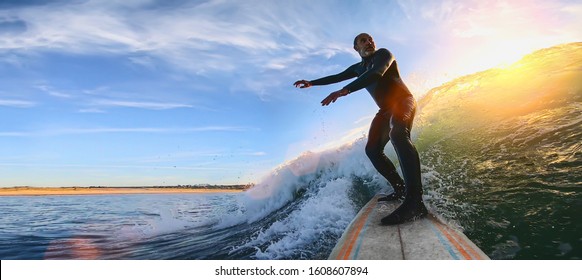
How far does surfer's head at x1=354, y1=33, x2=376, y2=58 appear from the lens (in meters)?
4.05

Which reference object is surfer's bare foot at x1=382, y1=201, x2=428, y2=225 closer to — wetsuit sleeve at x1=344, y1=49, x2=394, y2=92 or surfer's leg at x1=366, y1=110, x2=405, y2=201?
surfer's leg at x1=366, y1=110, x2=405, y2=201

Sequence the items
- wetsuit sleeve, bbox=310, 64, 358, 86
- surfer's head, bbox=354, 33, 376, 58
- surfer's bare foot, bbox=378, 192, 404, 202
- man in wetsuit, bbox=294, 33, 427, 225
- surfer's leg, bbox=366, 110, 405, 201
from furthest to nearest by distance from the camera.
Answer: surfer's bare foot, bbox=378, 192, 404, 202 → wetsuit sleeve, bbox=310, 64, 358, 86 → surfer's leg, bbox=366, 110, 405, 201 → surfer's head, bbox=354, 33, 376, 58 → man in wetsuit, bbox=294, 33, 427, 225

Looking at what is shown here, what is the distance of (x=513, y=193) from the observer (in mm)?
4203

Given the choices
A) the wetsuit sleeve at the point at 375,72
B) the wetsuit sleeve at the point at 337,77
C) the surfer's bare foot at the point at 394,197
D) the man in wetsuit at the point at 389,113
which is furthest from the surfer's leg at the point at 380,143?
the wetsuit sleeve at the point at 375,72

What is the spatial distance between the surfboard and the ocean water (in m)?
0.38

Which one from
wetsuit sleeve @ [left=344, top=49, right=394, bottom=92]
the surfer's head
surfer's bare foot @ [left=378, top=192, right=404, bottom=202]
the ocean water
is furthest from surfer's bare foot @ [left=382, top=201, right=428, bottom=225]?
the surfer's head

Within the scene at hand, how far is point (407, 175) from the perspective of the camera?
11.9 feet

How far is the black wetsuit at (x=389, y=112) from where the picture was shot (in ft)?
11.5

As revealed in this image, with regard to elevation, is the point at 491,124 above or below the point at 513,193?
above

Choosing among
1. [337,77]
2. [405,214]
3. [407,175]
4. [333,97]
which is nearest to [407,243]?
[405,214]

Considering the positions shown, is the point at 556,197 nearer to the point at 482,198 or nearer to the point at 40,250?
the point at 482,198
